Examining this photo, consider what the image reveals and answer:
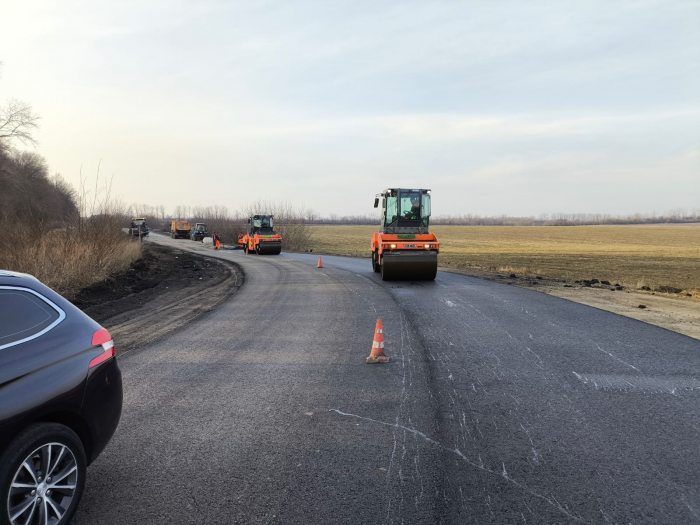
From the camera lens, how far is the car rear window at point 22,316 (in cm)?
312

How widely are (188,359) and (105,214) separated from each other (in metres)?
13.3

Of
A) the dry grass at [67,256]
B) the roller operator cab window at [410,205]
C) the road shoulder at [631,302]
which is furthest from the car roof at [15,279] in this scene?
the roller operator cab window at [410,205]

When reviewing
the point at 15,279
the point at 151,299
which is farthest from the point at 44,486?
the point at 151,299

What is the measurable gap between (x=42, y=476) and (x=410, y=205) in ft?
54.3

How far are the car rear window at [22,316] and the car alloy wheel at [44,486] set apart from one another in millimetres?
717

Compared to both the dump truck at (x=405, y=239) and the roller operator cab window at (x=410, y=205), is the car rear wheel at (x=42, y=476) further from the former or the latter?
the roller operator cab window at (x=410, y=205)

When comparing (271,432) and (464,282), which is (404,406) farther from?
(464,282)

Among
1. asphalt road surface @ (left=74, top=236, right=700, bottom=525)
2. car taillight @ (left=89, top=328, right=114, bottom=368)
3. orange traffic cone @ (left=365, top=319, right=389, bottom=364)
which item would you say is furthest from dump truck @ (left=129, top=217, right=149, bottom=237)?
car taillight @ (left=89, top=328, right=114, bottom=368)

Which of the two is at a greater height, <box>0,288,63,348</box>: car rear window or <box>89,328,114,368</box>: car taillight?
<box>0,288,63,348</box>: car rear window

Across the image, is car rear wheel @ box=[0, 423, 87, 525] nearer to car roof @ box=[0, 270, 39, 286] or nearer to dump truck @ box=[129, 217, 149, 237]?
car roof @ box=[0, 270, 39, 286]

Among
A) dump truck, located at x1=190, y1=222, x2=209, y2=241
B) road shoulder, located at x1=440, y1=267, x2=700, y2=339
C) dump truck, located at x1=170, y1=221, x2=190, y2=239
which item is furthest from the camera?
dump truck, located at x1=170, y1=221, x2=190, y2=239

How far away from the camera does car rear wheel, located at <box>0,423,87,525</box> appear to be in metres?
2.73

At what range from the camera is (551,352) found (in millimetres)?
7762

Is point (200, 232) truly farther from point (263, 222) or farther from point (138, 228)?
point (263, 222)
